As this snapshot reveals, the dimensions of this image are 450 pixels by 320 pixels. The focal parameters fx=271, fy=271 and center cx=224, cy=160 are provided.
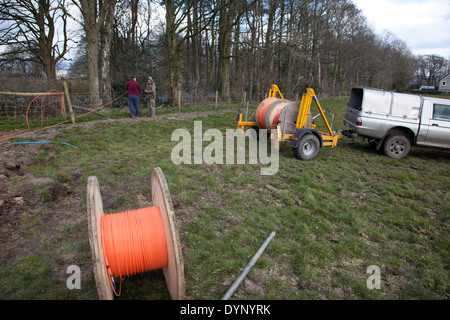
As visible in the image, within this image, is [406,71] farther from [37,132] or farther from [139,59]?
[37,132]

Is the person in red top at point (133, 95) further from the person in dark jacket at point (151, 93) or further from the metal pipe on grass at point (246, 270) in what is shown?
the metal pipe on grass at point (246, 270)

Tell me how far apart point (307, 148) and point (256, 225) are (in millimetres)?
4490

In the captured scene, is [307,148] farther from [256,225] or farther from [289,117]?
[256,225]

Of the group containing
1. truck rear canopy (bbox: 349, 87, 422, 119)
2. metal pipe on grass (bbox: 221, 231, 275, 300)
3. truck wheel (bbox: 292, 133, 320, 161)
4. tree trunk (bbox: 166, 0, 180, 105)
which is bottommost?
metal pipe on grass (bbox: 221, 231, 275, 300)

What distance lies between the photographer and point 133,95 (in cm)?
1279

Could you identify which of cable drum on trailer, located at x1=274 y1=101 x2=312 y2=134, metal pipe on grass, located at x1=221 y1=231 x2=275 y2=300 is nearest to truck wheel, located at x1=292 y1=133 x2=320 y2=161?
cable drum on trailer, located at x1=274 y1=101 x2=312 y2=134

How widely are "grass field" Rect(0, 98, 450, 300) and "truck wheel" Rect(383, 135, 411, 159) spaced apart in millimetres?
592

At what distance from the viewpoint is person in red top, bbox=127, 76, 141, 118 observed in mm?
12477

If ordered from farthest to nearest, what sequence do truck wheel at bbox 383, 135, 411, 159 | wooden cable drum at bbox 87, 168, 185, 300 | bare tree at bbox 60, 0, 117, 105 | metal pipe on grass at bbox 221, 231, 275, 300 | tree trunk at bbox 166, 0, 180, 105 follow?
tree trunk at bbox 166, 0, 180, 105, bare tree at bbox 60, 0, 117, 105, truck wheel at bbox 383, 135, 411, 159, metal pipe on grass at bbox 221, 231, 275, 300, wooden cable drum at bbox 87, 168, 185, 300

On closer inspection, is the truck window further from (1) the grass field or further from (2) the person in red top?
(2) the person in red top

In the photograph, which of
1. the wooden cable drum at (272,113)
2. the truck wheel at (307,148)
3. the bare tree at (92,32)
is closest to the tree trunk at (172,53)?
the bare tree at (92,32)

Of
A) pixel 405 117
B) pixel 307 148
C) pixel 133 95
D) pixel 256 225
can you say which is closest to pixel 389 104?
pixel 405 117

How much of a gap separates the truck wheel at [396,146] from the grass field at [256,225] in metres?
0.59

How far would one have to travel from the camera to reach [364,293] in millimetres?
3297
